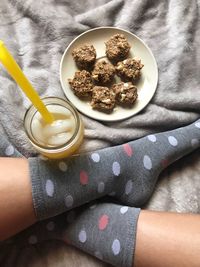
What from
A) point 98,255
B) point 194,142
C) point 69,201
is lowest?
point 98,255

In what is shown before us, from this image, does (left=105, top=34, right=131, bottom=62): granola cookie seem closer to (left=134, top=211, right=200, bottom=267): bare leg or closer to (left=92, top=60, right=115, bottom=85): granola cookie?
(left=92, top=60, right=115, bottom=85): granola cookie

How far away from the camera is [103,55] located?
941mm

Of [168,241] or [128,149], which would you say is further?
[128,149]

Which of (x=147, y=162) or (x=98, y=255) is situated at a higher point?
(x=147, y=162)

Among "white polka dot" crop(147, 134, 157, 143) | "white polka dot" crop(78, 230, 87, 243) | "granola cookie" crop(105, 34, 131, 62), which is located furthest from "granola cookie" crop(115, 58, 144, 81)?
"white polka dot" crop(78, 230, 87, 243)

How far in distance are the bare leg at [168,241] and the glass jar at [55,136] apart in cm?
19

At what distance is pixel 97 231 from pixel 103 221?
0.02 meters

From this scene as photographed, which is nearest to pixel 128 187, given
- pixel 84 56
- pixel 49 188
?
pixel 49 188

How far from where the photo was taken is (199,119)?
0.91 m

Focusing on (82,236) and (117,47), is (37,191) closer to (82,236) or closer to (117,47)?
(82,236)

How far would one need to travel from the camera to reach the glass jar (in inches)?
29.2

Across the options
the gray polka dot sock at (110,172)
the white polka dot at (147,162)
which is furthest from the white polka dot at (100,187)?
the white polka dot at (147,162)

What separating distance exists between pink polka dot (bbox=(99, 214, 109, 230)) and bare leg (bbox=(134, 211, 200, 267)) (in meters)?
0.07

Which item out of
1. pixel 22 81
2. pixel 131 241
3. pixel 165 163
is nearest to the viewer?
pixel 22 81
